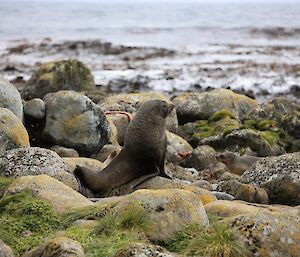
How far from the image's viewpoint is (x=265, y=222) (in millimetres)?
5699

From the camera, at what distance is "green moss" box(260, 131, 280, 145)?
15.3 metres

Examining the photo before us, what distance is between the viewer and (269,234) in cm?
561

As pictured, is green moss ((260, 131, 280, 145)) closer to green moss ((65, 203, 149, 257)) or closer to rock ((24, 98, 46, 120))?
rock ((24, 98, 46, 120))

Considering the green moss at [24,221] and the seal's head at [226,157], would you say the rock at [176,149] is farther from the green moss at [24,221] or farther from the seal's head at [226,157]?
the green moss at [24,221]

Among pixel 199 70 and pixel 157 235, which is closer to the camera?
pixel 157 235

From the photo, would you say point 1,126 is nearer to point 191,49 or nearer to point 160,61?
point 160,61

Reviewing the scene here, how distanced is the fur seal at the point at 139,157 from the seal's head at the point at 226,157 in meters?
3.26

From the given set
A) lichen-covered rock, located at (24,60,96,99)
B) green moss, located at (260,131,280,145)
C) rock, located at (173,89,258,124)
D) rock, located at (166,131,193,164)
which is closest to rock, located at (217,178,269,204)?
rock, located at (166,131,193,164)

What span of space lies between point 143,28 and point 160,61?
2482 centimetres

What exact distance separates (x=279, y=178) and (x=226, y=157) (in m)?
3.19

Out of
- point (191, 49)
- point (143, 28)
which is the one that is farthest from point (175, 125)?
point (143, 28)

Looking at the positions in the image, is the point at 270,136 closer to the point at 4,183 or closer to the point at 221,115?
the point at 221,115

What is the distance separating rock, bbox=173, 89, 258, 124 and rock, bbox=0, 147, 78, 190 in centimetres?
875

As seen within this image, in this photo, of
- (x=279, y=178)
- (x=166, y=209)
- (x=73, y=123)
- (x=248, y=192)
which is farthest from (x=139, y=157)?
(x=166, y=209)
